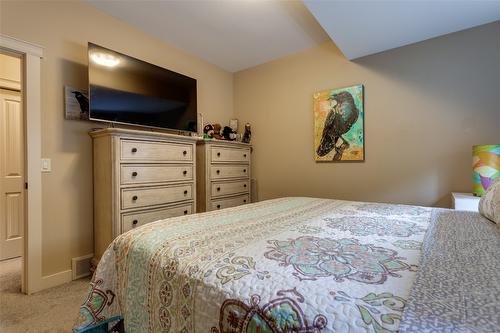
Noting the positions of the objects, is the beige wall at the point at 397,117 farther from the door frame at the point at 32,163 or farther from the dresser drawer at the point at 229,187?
the door frame at the point at 32,163

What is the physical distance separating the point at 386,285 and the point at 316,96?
9.40 feet

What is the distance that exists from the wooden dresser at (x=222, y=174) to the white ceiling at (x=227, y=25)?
1.24 meters

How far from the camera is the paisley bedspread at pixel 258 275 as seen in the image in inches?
21.8

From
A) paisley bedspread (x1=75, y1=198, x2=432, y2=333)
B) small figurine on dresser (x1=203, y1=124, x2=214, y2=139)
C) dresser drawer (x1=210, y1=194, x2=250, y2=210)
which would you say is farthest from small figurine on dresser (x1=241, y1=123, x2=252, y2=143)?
paisley bedspread (x1=75, y1=198, x2=432, y2=333)

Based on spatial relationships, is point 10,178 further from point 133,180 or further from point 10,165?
point 133,180

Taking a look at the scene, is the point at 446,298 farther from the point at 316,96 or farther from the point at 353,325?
the point at 316,96

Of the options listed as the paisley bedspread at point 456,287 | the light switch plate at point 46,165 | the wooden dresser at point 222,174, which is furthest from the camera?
the wooden dresser at point 222,174

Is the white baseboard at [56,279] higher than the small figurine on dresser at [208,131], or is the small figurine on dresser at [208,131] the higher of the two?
the small figurine on dresser at [208,131]

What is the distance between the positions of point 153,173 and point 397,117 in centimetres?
262

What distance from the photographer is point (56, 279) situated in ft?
7.06

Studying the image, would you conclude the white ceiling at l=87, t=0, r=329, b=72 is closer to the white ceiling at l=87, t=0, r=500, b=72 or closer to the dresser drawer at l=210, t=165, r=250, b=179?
the white ceiling at l=87, t=0, r=500, b=72

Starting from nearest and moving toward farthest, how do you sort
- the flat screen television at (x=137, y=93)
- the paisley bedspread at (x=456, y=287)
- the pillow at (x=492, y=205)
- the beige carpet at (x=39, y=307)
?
the paisley bedspread at (x=456, y=287) → the pillow at (x=492, y=205) → the beige carpet at (x=39, y=307) → the flat screen television at (x=137, y=93)

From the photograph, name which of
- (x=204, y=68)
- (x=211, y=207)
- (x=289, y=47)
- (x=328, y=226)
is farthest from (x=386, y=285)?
(x=204, y=68)

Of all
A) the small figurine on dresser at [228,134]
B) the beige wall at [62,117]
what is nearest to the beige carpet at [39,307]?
the beige wall at [62,117]
